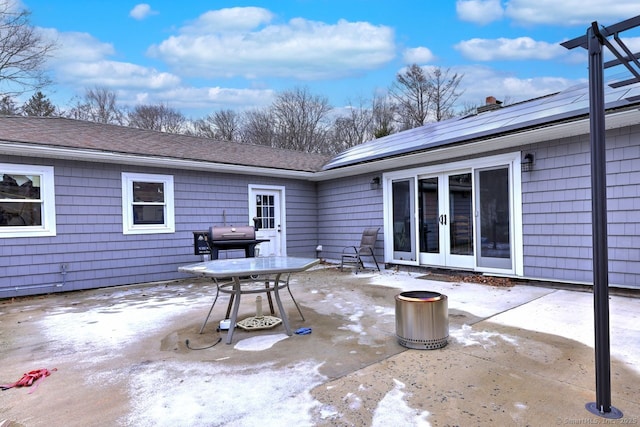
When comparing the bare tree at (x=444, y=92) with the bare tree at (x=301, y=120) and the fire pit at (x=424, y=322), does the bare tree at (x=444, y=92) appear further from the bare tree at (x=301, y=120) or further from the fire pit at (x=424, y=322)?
the fire pit at (x=424, y=322)

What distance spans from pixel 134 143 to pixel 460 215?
634 cm

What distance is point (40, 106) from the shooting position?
16.6 m

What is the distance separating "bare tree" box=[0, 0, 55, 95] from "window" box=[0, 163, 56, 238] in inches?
387

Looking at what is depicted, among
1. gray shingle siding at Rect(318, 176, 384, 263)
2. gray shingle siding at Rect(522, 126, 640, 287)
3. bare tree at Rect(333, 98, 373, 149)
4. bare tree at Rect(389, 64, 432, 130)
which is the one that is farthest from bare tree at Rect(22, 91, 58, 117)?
gray shingle siding at Rect(522, 126, 640, 287)

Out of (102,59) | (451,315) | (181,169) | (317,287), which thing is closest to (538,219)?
(451,315)

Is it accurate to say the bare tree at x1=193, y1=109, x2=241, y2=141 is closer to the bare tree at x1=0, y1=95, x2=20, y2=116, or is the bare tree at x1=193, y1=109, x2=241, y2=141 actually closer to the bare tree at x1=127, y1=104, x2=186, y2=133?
the bare tree at x1=127, y1=104, x2=186, y2=133

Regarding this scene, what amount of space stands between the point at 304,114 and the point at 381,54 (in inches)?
211

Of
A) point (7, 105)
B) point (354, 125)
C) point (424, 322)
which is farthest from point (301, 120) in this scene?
point (424, 322)

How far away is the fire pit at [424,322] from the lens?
296 cm

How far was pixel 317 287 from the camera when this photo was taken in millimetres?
6016

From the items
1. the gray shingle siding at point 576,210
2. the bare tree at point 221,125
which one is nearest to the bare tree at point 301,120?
the bare tree at point 221,125

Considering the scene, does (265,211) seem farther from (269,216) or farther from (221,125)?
(221,125)

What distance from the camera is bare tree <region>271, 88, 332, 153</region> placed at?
19.5 m

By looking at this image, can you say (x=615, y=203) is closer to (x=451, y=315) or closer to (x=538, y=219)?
(x=538, y=219)
